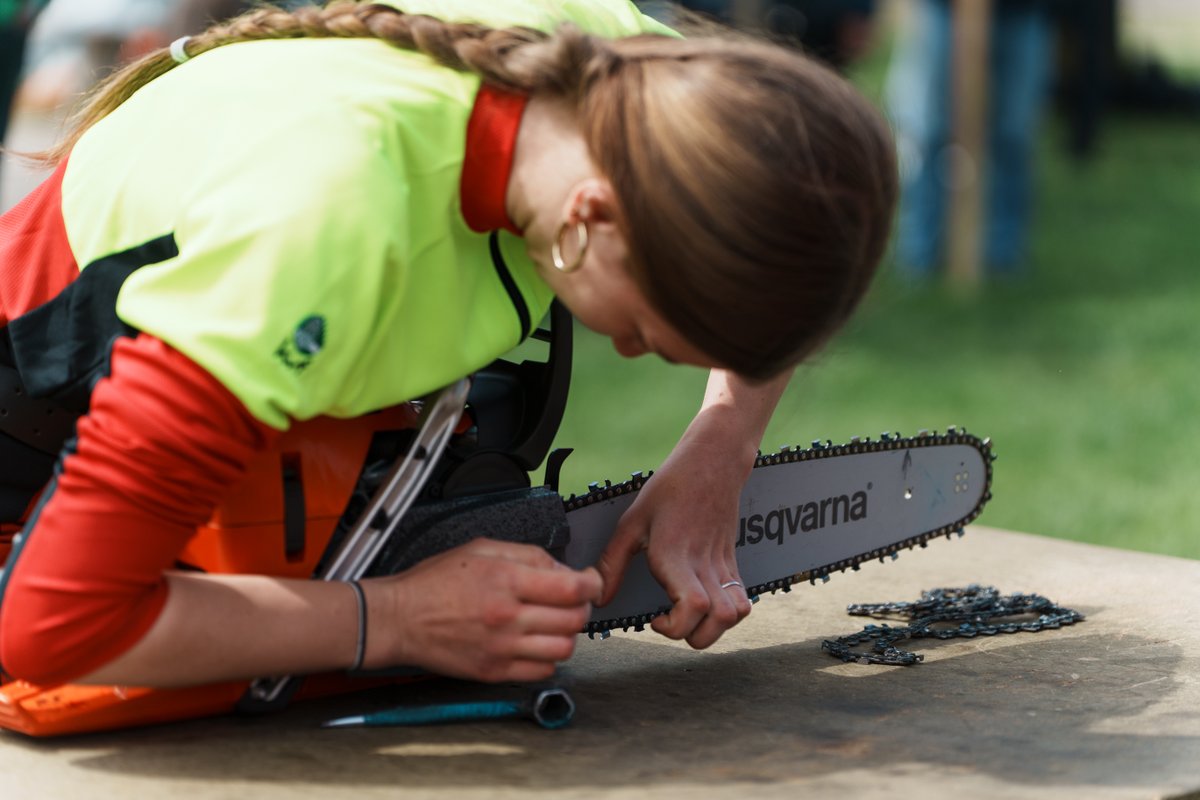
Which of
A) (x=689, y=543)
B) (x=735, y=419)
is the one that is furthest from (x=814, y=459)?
(x=689, y=543)

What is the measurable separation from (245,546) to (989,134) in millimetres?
7373

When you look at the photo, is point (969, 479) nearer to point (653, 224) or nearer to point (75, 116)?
point (653, 224)

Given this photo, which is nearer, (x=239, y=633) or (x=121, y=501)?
(x=121, y=501)

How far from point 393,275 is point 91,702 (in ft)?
2.33

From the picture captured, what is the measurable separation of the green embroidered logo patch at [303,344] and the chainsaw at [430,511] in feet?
1.02

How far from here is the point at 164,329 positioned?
182 centimetres

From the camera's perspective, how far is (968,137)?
8.26 m

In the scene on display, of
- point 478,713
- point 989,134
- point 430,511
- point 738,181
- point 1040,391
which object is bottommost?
point 1040,391

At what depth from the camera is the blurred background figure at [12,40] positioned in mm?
4391

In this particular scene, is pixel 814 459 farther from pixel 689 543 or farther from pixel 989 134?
pixel 989 134

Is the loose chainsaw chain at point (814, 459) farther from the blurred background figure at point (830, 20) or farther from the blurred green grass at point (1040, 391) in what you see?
the blurred background figure at point (830, 20)

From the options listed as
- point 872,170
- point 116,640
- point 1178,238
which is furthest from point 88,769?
point 1178,238

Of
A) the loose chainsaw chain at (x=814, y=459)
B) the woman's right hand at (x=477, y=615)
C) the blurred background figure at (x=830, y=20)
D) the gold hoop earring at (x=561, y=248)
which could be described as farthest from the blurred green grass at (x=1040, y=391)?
the blurred background figure at (x=830, y=20)

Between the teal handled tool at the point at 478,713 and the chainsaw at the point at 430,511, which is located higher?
the chainsaw at the point at 430,511
